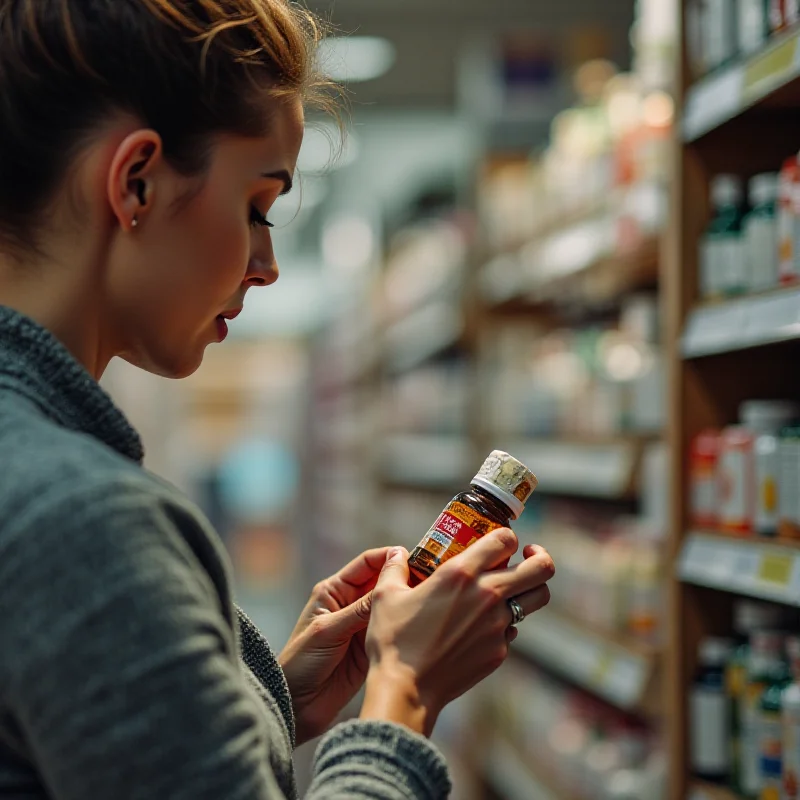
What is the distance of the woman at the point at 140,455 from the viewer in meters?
0.81

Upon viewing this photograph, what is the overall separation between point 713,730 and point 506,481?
0.98m

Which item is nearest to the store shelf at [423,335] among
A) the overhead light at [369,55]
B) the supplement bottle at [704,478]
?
the overhead light at [369,55]

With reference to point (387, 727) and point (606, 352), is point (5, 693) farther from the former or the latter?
point (606, 352)

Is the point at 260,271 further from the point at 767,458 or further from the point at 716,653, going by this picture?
the point at 716,653

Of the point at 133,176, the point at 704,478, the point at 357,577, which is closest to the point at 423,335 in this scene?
the point at 704,478

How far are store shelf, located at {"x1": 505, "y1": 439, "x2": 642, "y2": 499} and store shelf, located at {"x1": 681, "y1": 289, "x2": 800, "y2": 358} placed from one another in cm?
76

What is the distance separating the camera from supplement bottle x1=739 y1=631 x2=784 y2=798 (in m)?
1.77

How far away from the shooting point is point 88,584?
31.9 inches

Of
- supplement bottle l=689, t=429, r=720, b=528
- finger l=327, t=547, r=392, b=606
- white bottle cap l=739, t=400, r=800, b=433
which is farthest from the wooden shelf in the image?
finger l=327, t=547, r=392, b=606

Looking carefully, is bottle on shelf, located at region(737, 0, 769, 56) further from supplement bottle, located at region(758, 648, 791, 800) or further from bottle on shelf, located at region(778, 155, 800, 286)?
supplement bottle, located at region(758, 648, 791, 800)

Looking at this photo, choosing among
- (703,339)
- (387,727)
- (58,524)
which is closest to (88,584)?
(58,524)

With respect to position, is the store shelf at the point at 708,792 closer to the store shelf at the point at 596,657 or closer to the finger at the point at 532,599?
the store shelf at the point at 596,657

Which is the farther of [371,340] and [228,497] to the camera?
[228,497]

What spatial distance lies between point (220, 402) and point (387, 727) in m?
15.0
